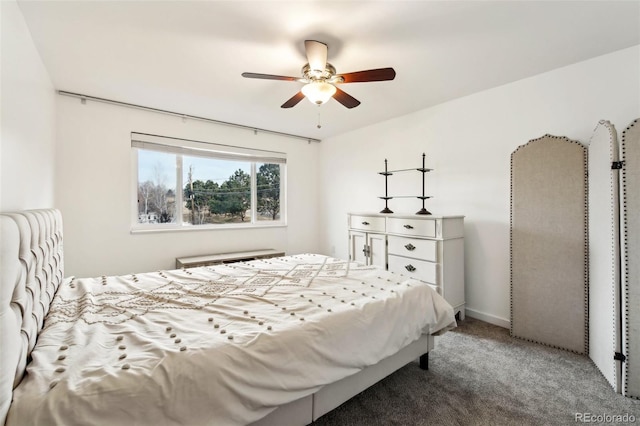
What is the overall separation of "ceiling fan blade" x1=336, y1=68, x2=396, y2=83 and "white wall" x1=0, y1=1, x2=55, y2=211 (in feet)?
6.69

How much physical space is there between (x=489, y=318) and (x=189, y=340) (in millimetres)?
2988

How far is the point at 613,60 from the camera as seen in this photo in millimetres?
2277

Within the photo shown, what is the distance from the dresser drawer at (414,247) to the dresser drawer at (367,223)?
0.71 ft

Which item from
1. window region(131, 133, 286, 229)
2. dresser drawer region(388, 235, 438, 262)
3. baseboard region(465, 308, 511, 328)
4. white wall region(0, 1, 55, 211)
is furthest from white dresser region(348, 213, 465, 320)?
white wall region(0, 1, 55, 211)

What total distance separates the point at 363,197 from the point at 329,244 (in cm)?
110

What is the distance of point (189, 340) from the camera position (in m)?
1.19

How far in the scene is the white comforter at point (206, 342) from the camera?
0.91m

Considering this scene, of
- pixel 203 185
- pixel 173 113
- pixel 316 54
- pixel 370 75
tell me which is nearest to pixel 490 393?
pixel 370 75

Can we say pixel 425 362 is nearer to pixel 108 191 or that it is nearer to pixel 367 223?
pixel 367 223

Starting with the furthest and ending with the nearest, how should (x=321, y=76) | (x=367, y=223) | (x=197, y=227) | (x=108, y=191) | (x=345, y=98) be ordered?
(x=197, y=227), (x=367, y=223), (x=108, y=191), (x=345, y=98), (x=321, y=76)

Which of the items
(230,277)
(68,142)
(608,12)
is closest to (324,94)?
(230,277)

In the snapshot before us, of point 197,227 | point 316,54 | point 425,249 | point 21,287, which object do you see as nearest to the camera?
point 21,287

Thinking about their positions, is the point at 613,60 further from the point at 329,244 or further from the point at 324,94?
the point at 329,244

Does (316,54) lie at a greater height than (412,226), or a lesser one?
greater
